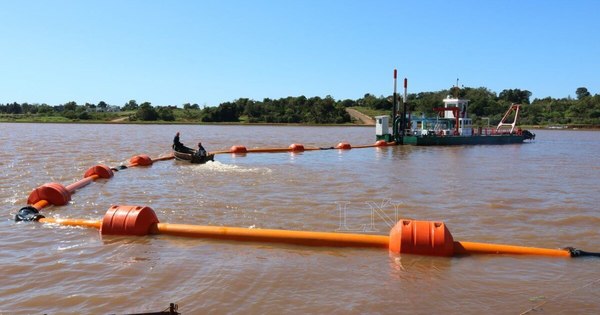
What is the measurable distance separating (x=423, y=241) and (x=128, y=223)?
16.3 feet

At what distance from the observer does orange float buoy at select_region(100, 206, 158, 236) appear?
28.2 feet

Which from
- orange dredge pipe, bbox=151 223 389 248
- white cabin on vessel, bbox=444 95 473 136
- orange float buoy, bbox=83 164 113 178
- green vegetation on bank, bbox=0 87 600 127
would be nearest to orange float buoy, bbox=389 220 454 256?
orange dredge pipe, bbox=151 223 389 248

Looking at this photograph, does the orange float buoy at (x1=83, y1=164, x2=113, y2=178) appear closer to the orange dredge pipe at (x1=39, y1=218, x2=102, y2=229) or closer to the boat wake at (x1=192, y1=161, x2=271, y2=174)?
the boat wake at (x1=192, y1=161, x2=271, y2=174)

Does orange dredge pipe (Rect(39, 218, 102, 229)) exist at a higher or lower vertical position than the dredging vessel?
lower

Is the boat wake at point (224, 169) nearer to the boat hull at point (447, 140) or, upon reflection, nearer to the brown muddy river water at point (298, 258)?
the brown muddy river water at point (298, 258)

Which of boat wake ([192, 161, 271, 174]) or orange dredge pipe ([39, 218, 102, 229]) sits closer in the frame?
orange dredge pipe ([39, 218, 102, 229])

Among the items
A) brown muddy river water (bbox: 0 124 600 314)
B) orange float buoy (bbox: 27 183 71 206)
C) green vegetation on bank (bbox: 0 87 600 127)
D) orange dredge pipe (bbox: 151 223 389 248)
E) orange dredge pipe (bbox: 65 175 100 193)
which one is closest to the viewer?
brown muddy river water (bbox: 0 124 600 314)

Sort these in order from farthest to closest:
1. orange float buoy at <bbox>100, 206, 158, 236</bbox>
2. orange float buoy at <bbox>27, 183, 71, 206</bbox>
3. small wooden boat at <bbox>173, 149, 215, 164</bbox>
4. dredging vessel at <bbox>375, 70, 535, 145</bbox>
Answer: dredging vessel at <bbox>375, 70, 535, 145</bbox>, small wooden boat at <bbox>173, 149, 215, 164</bbox>, orange float buoy at <bbox>27, 183, 71, 206</bbox>, orange float buoy at <bbox>100, 206, 158, 236</bbox>

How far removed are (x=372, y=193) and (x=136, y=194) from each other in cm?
682

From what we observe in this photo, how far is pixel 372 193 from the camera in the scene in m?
14.7

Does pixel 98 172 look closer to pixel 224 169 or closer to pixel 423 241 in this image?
pixel 224 169

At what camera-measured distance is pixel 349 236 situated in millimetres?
8234

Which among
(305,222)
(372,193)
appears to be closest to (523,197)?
(372,193)

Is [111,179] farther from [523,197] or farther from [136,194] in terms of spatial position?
[523,197]
